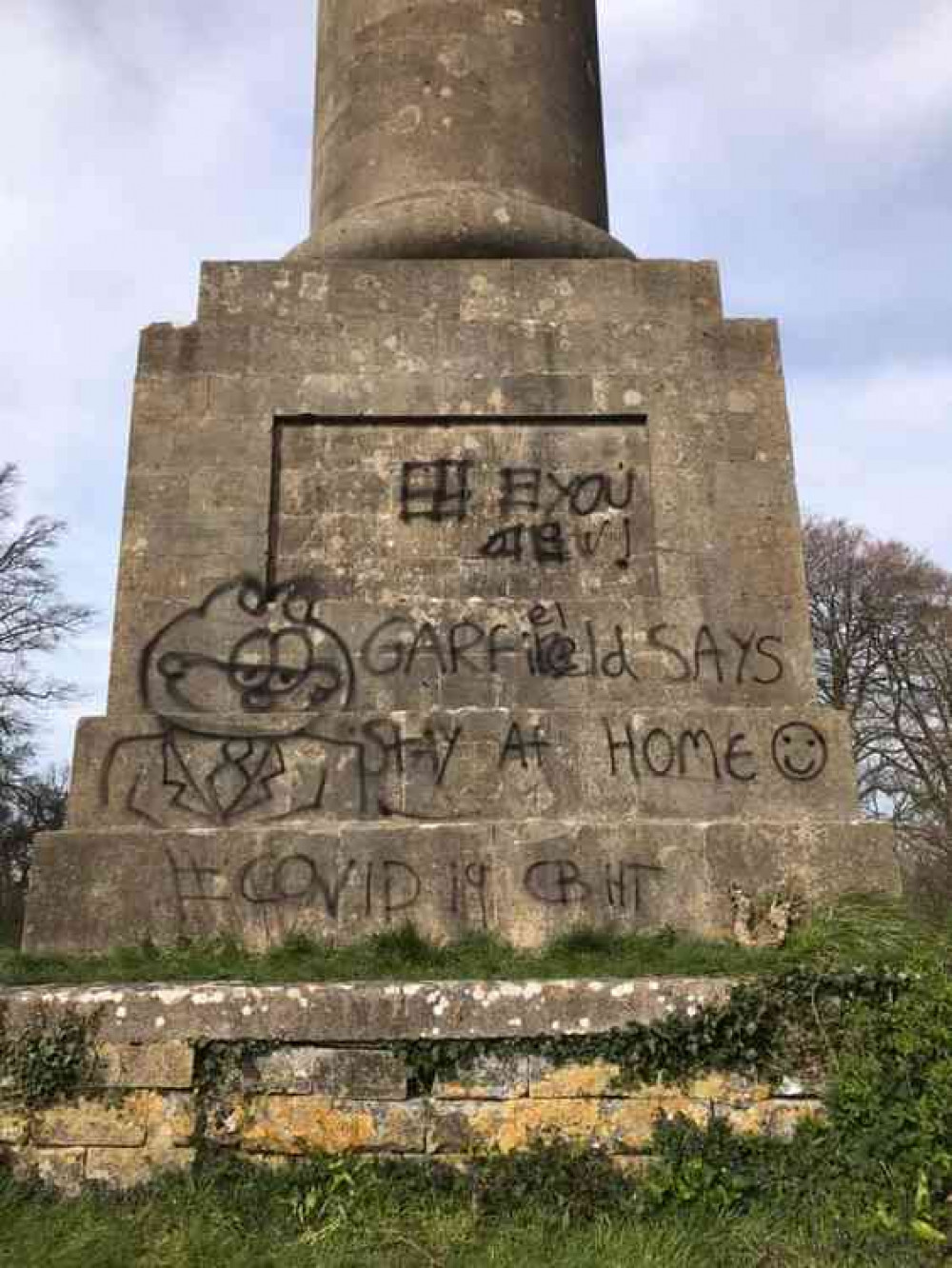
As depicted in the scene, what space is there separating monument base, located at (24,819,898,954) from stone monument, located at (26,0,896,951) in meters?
0.01

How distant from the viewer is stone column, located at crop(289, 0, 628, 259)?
6809 mm

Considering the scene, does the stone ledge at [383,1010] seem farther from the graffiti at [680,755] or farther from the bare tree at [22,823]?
the bare tree at [22,823]

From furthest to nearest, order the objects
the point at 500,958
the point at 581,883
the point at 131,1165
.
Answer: the point at 581,883
the point at 500,958
the point at 131,1165

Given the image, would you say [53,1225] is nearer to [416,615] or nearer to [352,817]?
[352,817]

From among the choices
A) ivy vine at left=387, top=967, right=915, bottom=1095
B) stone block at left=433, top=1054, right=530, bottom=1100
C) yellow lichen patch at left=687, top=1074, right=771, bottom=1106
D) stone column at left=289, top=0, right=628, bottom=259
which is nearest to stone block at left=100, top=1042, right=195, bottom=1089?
ivy vine at left=387, top=967, right=915, bottom=1095

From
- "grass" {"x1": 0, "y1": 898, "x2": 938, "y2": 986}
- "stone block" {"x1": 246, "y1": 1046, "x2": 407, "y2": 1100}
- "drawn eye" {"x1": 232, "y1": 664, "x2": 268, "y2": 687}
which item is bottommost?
"stone block" {"x1": 246, "y1": 1046, "x2": 407, "y2": 1100}

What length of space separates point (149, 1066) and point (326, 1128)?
2.19 feet

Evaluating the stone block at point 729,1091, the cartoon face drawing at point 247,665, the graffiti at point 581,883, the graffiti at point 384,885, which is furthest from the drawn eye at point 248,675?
the stone block at point 729,1091

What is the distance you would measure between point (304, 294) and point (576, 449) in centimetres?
189

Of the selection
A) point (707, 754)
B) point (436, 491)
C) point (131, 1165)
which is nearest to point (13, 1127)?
point (131, 1165)

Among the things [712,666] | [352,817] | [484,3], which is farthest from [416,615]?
[484,3]

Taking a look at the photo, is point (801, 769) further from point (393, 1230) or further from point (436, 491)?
point (393, 1230)

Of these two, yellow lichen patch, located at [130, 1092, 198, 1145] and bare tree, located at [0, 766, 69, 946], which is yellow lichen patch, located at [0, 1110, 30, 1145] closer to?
yellow lichen patch, located at [130, 1092, 198, 1145]

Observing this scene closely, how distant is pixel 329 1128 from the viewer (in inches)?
150
